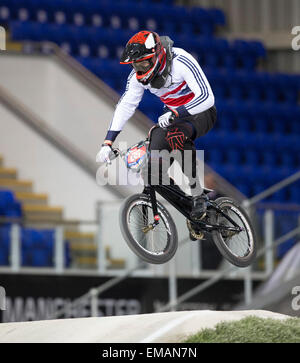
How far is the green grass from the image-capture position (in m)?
7.44

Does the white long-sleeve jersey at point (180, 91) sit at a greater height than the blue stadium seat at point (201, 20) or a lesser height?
lesser

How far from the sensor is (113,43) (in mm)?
19641

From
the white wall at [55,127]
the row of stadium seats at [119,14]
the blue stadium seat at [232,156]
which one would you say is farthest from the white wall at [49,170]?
the row of stadium seats at [119,14]

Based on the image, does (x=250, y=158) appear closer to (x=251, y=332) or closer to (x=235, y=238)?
(x=235, y=238)

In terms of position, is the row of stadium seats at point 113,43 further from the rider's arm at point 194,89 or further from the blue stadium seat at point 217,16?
the rider's arm at point 194,89

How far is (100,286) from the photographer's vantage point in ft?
46.3

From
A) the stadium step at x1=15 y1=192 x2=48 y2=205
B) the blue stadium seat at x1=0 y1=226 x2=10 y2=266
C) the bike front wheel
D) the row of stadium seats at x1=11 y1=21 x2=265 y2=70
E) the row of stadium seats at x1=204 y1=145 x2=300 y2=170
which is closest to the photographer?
the bike front wheel

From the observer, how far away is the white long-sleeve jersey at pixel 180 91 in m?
8.28

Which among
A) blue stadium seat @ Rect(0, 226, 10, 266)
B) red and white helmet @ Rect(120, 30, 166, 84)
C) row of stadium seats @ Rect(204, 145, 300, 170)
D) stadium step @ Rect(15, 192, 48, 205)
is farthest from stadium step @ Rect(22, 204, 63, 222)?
red and white helmet @ Rect(120, 30, 166, 84)

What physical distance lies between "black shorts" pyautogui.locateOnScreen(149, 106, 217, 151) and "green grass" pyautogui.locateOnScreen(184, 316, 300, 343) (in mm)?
1673

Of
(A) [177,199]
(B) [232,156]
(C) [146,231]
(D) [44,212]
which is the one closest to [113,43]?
(B) [232,156]

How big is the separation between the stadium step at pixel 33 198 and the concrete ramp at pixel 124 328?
7.38 metres

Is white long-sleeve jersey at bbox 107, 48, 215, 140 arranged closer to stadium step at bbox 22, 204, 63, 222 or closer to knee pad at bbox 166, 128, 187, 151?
knee pad at bbox 166, 128, 187, 151
